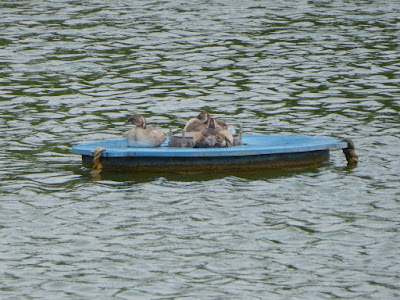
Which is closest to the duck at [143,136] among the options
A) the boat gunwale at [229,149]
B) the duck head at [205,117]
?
the boat gunwale at [229,149]

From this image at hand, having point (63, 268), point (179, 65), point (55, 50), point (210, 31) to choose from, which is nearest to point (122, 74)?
point (179, 65)

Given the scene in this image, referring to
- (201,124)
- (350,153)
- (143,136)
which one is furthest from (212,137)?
(350,153)

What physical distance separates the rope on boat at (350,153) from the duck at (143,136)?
103 inches

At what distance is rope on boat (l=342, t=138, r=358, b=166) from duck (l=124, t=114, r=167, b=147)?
262 cm

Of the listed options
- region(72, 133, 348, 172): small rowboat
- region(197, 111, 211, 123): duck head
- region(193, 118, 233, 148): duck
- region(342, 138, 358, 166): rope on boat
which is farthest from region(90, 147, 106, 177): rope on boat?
region(342, 138, 358, 166): rope on boat

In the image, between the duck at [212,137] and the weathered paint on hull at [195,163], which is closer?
the weathered paint on hull at [195,163]

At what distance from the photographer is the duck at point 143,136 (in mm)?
14180

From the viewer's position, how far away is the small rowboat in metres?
13.8

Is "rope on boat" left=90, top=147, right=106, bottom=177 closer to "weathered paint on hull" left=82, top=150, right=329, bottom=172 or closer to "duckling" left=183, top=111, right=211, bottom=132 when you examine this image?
"weathered paint on hull" left=82, top=150, right=329, bottom=172

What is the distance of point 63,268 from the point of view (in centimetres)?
1061

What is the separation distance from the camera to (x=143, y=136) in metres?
14.2

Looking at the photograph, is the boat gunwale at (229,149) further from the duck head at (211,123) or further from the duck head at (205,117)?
the duck head at (205,117)

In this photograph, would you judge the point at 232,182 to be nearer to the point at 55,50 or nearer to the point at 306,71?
the point at 306,71

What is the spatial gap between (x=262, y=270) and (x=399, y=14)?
17.9 m
